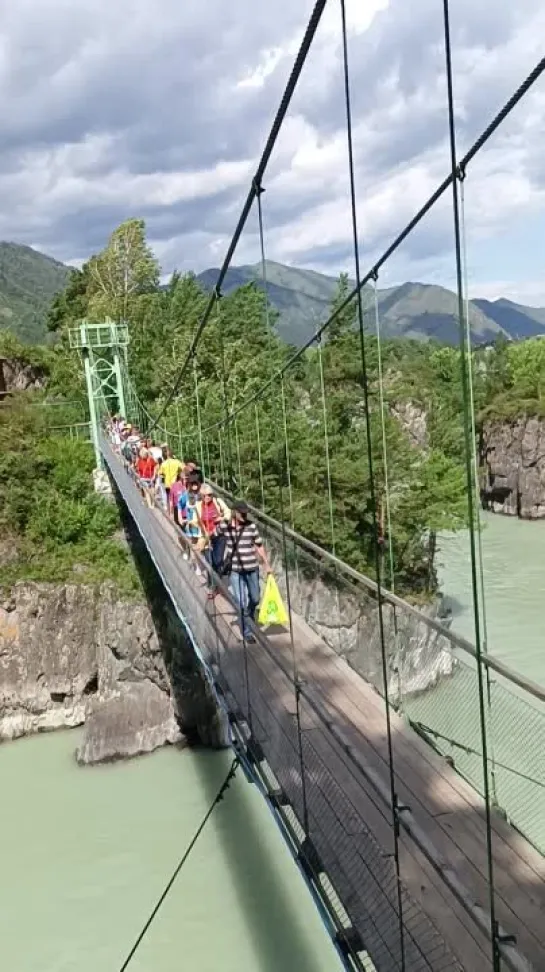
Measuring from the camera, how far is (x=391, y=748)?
241 cm

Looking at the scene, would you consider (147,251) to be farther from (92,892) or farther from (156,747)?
(92,892)

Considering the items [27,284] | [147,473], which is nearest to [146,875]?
[147,473]

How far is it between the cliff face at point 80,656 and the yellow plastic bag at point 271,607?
4873 mm

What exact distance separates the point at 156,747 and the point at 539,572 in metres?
7.89

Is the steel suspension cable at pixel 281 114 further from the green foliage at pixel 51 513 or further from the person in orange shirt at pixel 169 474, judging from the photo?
the green foliage at pixel 51 513

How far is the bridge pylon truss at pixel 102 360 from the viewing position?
15.1 meters

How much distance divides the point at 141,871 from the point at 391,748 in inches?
180

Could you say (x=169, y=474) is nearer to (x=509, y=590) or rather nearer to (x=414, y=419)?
(x=509, y=590)

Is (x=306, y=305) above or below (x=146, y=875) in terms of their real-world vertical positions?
above

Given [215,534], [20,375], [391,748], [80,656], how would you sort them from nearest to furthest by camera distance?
[391,748] → [215,534] → [80,656] → [20,375]

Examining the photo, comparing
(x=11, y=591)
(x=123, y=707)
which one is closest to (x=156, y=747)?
(x=123, y=707)

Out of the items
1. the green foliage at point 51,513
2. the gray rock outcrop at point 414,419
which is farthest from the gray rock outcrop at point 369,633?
the gray rock outcrop at point 414,419

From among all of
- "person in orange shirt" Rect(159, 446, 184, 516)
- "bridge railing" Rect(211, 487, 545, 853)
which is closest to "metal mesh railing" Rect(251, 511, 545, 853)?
"bridge railing" Rect(211, 487, 545, 853)

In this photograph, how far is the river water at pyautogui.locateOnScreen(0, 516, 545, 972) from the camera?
17.3ft
